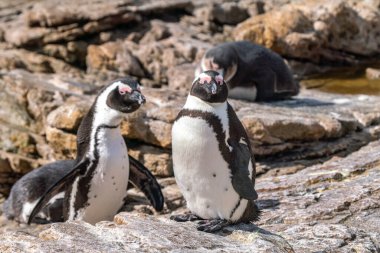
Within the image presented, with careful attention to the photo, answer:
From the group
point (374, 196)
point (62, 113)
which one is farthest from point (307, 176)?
point (62, 113)

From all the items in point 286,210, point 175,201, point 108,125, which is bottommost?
point 175,201

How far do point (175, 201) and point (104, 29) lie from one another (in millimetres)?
6228

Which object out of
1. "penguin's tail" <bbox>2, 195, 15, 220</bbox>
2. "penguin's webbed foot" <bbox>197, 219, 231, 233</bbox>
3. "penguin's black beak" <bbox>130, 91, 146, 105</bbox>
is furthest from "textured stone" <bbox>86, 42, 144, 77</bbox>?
"penguin's webbed foot" <bbox>197, 219, 231, 233</bbox>

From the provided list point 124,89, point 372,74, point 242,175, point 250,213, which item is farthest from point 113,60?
point 242,175

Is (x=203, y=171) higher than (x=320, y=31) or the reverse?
higher

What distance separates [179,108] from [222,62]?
169 centimetres

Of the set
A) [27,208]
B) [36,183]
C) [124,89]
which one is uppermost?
[124,89]

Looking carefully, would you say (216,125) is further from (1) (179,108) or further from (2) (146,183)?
(1) (179,108)

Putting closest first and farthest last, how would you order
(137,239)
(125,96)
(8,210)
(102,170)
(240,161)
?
(137,239) < (240,161) < (125,96) < (102,170) < (8,210)

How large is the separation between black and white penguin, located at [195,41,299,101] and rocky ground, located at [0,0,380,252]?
42 centimetres

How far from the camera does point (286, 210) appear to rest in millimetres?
4898

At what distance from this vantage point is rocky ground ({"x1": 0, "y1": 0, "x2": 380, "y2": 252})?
413 centimetres

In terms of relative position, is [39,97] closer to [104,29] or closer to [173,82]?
[173,82]

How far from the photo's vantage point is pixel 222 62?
8570mm
